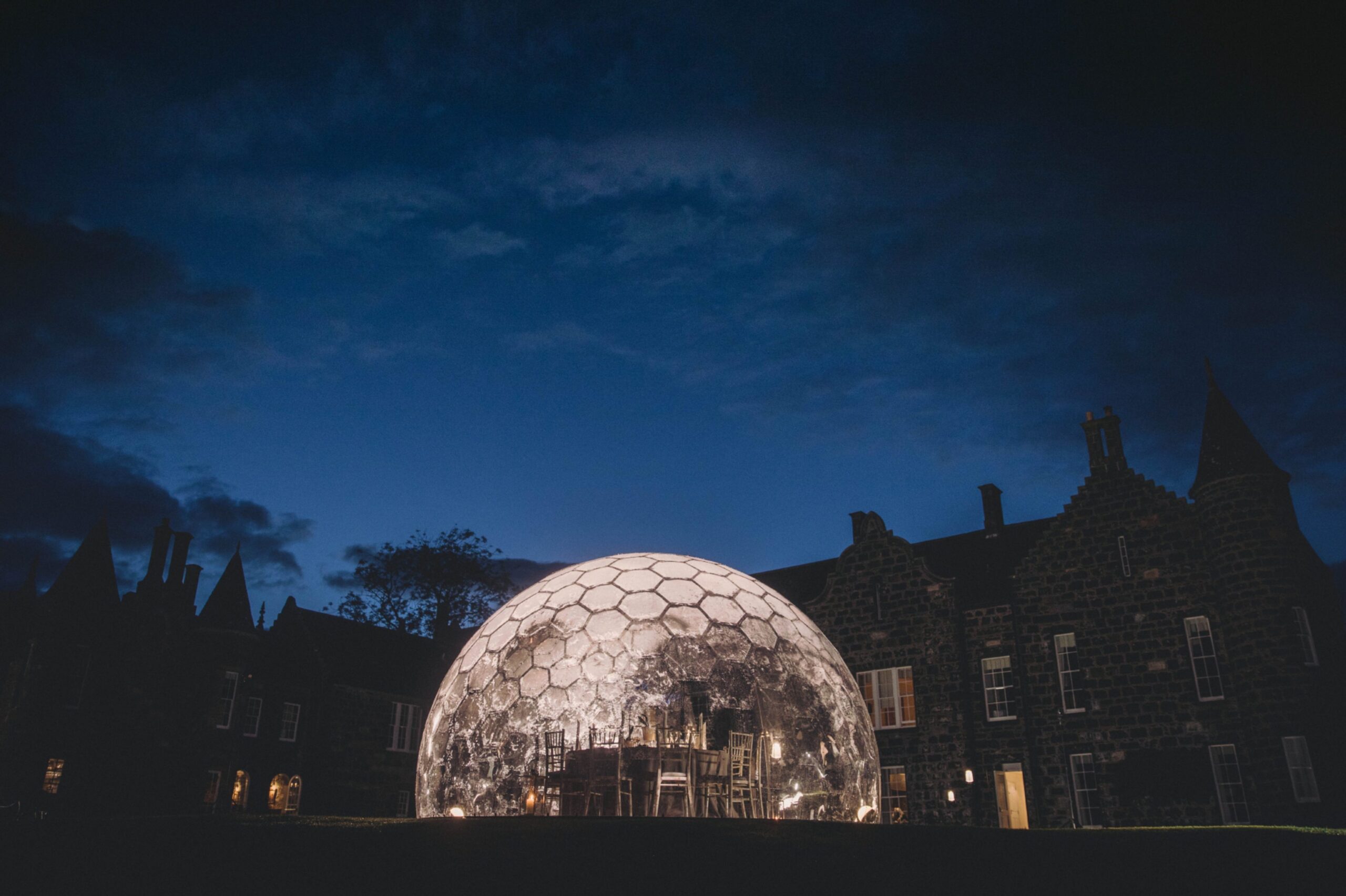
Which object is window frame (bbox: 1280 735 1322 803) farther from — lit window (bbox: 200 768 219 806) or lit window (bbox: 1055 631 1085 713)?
lit window (bbox: 200 768 219 806)

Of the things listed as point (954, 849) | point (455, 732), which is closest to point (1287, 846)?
point (954, 849)

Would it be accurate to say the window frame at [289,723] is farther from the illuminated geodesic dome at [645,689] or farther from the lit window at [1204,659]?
the lit window at [1204,659]

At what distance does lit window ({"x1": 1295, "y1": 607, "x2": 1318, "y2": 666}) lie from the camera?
2147 centimetres

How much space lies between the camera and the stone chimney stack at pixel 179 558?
33.5 metres

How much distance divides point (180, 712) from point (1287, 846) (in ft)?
111

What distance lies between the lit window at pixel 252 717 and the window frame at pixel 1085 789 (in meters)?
28.8

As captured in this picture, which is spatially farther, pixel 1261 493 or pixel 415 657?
pixel 415 657

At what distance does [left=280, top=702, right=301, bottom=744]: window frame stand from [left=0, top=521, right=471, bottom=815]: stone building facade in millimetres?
52

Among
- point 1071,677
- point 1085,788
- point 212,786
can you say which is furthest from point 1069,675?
point 212,786

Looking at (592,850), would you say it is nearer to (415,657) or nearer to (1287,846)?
(1287,846)

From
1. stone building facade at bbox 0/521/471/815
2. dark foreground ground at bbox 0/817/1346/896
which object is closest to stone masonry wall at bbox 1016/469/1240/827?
dark foreground ground at bbox 0/817/1346/896

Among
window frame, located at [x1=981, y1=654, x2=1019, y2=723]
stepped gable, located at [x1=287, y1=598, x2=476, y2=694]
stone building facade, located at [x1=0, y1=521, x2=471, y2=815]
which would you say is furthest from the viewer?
stepped gable, located at [x1=287, y1=598, x2=476, y2=694]

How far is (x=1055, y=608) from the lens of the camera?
25062 millimetres

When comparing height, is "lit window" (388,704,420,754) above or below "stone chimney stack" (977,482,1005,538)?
below
